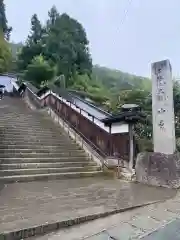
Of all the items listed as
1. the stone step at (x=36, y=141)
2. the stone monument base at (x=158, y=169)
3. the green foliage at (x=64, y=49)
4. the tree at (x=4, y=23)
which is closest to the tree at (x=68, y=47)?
the green foliage at (x=64, y=49)

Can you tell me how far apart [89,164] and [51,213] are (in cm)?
459

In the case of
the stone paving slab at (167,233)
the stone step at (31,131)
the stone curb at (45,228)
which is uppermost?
the stone step at (31,131)

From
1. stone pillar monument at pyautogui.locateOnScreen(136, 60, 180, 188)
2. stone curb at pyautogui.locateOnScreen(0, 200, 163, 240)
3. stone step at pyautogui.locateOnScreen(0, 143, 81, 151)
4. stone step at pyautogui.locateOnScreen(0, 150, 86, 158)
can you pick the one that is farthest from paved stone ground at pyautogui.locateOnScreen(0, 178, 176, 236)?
stone step at pyautogui.locateOnScreen(0, 143, 81, 151)

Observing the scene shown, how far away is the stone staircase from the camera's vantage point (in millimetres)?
7078

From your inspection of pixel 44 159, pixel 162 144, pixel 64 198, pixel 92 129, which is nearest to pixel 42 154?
pixel 44 159

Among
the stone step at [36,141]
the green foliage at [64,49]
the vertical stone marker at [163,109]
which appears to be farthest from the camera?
the green foliage at [64,49]

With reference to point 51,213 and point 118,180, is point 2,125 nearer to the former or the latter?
point 118,180

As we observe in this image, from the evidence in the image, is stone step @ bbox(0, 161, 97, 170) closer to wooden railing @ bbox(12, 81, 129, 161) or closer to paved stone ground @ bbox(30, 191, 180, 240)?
wooden railing @ bbox(12, 81, 129, 161)

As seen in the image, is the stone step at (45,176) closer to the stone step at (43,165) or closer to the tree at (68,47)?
the stone step at (43,165)

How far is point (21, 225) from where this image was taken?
3381 mm

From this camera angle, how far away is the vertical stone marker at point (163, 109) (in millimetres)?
6957

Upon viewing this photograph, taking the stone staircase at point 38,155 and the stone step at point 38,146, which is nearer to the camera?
the stone staircase at point 38,155

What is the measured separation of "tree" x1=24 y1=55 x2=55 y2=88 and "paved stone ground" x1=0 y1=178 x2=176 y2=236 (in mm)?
17044

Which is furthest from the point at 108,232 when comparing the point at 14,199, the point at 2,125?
the point at 2,125
